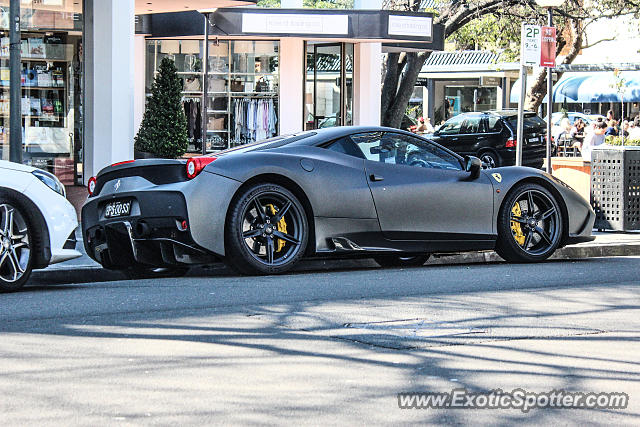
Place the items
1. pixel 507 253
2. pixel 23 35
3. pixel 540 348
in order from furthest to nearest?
pixel 23 35 < pixel 507 253 < pixel 540 348

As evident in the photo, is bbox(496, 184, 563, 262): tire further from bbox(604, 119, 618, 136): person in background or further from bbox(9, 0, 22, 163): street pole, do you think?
bbox(604, 119, 618, 136): person in background

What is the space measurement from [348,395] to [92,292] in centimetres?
394

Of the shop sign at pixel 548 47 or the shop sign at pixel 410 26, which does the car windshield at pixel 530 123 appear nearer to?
the shop sign at pixel 410 26

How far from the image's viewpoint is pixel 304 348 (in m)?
6.09

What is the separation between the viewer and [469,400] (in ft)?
16.5

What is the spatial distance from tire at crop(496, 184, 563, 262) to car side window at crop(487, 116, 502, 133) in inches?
745

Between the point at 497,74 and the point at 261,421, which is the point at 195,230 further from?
the point at 497,74

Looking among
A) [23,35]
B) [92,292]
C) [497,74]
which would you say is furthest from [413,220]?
[497,74]

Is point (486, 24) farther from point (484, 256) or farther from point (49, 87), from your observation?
point (484, 256)

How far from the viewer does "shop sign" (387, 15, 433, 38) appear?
2294 centimetres

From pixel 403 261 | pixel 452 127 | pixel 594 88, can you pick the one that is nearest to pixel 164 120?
pixel 452 127

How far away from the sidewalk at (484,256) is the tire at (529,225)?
93 centimetres

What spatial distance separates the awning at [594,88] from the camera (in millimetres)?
42906

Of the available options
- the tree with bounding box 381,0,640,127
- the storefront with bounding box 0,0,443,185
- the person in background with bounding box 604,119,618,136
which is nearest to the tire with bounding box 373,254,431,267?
the storefront with bounding box 0,0,443,185
